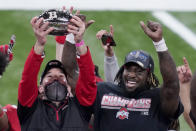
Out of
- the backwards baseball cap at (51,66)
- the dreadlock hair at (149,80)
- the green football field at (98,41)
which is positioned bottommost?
the green football field at (98,41)

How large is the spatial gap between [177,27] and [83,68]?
19.4 feet

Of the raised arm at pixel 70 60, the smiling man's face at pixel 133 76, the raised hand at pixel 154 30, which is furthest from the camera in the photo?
the raised arm at pixel 70 60

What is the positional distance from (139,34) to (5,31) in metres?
2.26

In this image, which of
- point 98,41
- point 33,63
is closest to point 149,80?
point 33,63

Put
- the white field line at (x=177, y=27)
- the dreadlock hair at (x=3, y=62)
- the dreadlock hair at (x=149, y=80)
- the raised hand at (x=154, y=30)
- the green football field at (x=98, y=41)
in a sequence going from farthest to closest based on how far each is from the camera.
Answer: the white field line at (x=177, y=27)
the green football field at (x=98, y=41)
the dreadlock hair at (x=149, y=80)
the raised hand at (x=154, y=30)
the dreadlock hair at (x=3, y=62)

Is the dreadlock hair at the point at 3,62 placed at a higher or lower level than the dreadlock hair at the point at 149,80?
higher

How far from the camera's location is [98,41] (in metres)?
10.6

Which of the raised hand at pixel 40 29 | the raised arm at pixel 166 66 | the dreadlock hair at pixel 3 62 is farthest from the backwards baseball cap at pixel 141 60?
the dreadlock hair at pixel 3 62

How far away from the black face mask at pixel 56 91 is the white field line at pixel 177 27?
17.5 ft

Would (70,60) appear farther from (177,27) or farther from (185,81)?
(177,27)

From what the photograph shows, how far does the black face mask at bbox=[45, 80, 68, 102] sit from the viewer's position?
583cm

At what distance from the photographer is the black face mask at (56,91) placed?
5832 mm

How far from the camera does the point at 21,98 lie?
5660mm

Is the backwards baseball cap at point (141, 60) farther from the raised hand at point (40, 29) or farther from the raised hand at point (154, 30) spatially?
the raised hand at point (40, 29)
